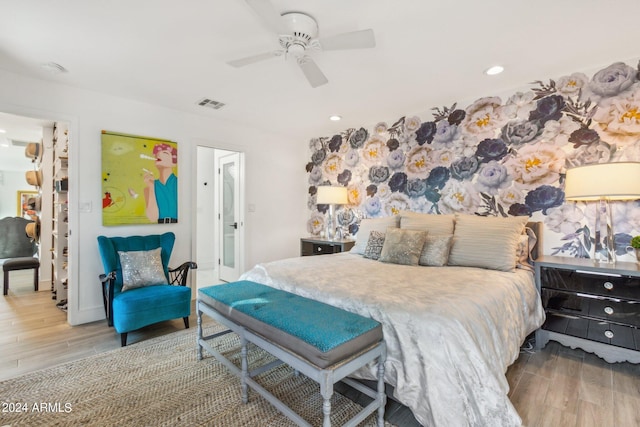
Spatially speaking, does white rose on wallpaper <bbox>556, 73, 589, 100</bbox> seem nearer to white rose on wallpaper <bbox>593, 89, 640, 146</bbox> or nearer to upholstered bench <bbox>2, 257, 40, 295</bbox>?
white rose on wallpaper <bbox>593, 89, 640, 146</bbox>

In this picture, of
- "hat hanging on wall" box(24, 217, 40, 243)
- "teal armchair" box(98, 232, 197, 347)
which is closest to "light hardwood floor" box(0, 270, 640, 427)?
"teal armchair" box(98, 232, 197, 347)

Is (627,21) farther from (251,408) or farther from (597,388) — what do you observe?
(251,408)

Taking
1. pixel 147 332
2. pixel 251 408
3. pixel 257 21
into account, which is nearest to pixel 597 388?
pixel 251 408

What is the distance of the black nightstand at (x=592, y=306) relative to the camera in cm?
215

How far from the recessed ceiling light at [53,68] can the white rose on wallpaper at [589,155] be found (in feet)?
15.2

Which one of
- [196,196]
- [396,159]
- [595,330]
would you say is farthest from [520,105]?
[196,196]

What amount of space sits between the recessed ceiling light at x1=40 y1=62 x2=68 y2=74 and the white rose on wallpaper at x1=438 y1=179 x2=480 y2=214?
13.1ft

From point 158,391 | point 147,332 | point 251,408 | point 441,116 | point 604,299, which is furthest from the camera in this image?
point 441,116

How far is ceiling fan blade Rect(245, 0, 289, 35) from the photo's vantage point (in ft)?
5.26

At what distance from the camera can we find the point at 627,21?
200 centimetres

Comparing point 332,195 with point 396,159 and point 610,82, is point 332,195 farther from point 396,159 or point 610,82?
point 610,82

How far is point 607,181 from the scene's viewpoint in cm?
221

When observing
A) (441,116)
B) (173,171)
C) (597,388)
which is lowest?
(597,388)

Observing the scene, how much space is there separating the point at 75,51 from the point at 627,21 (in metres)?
4.02
